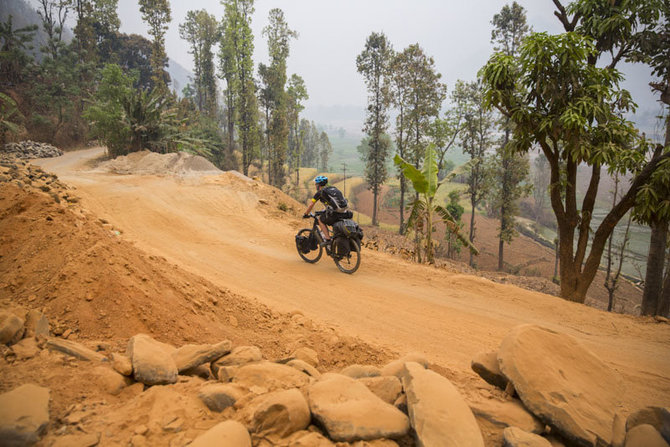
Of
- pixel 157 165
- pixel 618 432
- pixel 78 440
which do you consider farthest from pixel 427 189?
pixel 157 165

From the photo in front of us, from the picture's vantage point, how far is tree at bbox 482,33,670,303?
7387mm

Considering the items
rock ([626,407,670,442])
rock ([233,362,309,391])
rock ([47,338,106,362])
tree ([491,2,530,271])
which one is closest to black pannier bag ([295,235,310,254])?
rock ([233,362,309,391])

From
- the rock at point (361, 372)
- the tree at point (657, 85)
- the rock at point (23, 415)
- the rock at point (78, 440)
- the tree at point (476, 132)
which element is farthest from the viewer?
the tree at point (476, 132)

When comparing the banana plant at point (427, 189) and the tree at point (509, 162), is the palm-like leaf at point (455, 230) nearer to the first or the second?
the banana plant at point (427, 189)

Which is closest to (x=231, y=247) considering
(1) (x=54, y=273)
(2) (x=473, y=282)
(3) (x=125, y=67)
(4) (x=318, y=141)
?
(1) (x=54, y=273)

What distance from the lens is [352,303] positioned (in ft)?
20.7

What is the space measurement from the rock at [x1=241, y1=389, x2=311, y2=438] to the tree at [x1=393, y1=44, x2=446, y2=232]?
26.1m

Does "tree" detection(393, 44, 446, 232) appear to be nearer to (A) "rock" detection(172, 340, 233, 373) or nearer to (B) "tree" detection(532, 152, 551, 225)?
(A) "rock" detection(172, 340, 233, 373)

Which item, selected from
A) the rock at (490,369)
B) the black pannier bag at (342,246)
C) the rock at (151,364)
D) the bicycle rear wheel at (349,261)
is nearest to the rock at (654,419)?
the rock at (490,369)

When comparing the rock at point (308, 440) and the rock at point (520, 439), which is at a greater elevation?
the rock at point (308, 440)

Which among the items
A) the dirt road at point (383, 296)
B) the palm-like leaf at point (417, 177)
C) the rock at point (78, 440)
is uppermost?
the palm-like leaf at point (417, 177)

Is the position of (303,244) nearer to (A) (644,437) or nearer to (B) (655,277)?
(A) (644,437)

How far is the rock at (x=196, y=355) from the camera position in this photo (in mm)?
2916

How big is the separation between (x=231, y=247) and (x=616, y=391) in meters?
8.14
